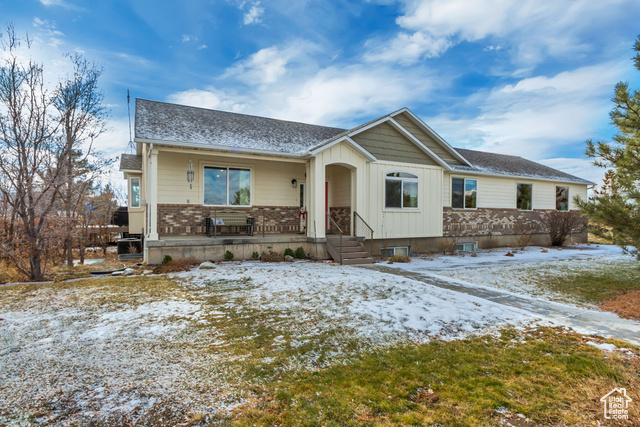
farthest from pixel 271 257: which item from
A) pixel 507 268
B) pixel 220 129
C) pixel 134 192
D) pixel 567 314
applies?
pixel 134 192

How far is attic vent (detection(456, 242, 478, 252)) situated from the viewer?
1423 centimetres

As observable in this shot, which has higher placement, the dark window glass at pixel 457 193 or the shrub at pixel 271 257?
the dark window glass at pixel 457 193

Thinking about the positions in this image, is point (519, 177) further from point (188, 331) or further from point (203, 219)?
point (188, 331)

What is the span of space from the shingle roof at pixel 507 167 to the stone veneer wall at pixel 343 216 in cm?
531

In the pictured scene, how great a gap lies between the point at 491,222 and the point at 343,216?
7746 mm

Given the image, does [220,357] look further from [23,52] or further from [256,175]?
[23,52]

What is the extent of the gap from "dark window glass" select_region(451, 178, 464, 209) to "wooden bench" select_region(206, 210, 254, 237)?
8808mm

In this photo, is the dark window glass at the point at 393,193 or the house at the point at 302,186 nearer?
the house at the point at 302,186

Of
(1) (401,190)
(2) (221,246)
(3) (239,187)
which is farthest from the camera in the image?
(1) (401,190)

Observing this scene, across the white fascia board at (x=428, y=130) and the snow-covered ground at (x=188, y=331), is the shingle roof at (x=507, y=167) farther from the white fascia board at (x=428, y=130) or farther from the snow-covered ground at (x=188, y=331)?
the snow-covered ground at (x=188, y=331)

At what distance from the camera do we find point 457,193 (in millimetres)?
14172

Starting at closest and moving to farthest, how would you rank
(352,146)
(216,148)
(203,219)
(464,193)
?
(216,148) → (203,219) → (352,146) → (464,193)

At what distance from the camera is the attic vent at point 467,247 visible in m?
14.2

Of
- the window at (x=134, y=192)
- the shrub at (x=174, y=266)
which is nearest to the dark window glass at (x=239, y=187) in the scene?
the shrub at (x=174, y=266)
